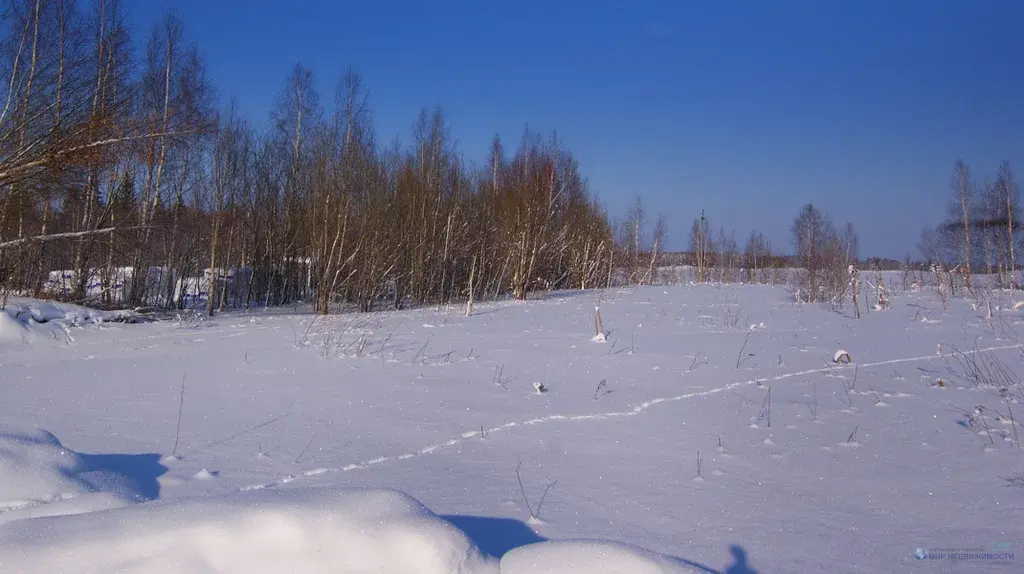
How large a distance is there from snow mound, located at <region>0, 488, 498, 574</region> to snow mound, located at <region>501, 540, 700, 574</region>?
12cm

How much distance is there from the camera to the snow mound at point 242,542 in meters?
1.97

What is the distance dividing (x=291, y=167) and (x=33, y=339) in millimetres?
14753

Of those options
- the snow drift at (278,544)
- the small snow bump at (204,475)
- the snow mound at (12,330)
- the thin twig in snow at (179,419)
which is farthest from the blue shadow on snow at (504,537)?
the snow mound at (12,330)

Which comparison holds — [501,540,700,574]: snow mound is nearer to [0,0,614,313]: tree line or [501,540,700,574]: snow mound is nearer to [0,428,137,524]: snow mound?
[0,428,137,524]: snow mound

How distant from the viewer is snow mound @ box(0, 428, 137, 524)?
271 cm

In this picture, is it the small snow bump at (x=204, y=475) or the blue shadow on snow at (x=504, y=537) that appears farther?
the small snow bump at (x=204, y=475)

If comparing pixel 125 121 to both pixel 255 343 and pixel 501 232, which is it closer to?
pixel 255 343

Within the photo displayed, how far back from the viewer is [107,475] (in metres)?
3.33

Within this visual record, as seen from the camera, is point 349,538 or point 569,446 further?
point 569,446

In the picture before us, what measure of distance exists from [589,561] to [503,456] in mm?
2344

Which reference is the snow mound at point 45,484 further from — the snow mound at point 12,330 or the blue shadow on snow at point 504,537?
the snow mound at point 12,330

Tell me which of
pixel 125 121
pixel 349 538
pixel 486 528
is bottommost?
pixel 486 528

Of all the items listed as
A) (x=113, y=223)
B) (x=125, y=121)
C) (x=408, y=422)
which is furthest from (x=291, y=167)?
(x=408, y=422)

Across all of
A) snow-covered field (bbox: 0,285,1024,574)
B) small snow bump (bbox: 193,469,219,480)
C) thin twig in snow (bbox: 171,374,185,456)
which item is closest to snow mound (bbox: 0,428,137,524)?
snow-covered field (bbox: 0,285,1024,574)
